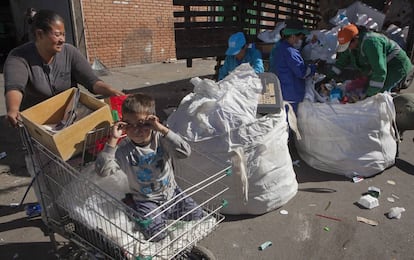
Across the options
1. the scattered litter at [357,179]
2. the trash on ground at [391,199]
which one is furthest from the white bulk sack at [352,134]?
the trash on ground at [391,199]

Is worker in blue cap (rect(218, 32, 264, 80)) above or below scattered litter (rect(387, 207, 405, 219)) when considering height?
above

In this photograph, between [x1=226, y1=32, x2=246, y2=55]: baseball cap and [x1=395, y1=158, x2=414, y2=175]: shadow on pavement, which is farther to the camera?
[x1=226, y1=32, x2=246, y2=55]: baseball cap

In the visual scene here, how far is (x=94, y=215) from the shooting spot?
1.94 meters

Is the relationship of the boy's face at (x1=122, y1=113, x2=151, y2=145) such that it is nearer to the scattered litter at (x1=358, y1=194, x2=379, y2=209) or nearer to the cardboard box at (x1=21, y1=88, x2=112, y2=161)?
A: the cardboard box at (x1=21, y1=88, x2=112, y2=161)

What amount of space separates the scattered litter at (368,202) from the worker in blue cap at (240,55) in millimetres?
2162

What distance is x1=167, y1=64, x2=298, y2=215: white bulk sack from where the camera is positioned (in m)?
2.91

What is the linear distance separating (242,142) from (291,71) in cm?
182

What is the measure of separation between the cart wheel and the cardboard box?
1.03 m

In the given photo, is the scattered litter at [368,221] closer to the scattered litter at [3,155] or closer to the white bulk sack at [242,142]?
the white bulk sack at [242,142]

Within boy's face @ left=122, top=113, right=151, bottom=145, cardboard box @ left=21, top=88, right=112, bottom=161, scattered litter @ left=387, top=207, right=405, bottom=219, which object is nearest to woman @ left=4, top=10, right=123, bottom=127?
cardboard box @ left=21, top=88, right=112, bottom=161

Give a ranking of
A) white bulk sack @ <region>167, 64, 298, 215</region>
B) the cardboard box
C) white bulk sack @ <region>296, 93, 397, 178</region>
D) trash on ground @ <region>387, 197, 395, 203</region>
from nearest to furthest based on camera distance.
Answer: the cardboard box → white bulk sack @ <region>167, 64, 298, 215</region> → trash on ground @ <region>387, 197, 395, 203</region> → white bulk sack @ <region>296, 93, 397, 178</region>

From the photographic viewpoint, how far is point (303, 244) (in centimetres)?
283

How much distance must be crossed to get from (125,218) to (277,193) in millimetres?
1719

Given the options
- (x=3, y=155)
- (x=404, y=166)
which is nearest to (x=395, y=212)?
(x=404, y=166)
